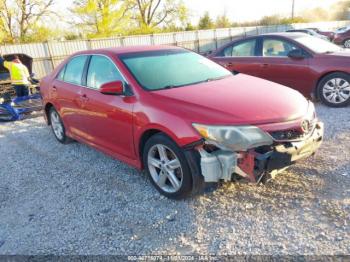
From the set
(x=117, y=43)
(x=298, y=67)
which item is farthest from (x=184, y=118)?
(x=117, y=43)

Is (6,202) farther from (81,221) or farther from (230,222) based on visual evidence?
(230,222)

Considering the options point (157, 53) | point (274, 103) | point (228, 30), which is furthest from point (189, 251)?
point (228, 30)

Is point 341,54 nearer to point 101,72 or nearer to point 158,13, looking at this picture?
point 101,72

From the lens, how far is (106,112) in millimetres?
4113

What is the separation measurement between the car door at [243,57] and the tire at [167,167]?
4637 millimetres

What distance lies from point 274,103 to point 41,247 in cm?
260

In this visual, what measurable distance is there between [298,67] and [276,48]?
76 cm

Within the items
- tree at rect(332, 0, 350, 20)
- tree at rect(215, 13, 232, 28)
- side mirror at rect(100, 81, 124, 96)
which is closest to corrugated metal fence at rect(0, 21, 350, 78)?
tree at rect(215, 13, 232, 28)

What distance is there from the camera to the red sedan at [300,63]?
674 cm

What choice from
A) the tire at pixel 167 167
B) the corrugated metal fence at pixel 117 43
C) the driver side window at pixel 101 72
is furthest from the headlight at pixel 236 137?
the corrugated metal fence at pixel 117 43

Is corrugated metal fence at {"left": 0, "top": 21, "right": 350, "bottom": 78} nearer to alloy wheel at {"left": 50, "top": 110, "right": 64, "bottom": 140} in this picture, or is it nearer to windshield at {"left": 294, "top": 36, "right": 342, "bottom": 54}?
alloy wheel at {"left": 50, "top": 110, "right": 64, "bottom": 140}

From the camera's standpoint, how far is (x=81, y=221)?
3.38m

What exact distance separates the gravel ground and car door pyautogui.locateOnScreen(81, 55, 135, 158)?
1.49 feet

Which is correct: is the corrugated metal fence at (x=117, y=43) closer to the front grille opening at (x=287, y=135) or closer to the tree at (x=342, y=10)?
the front grille opening at (x=287, y=135)
